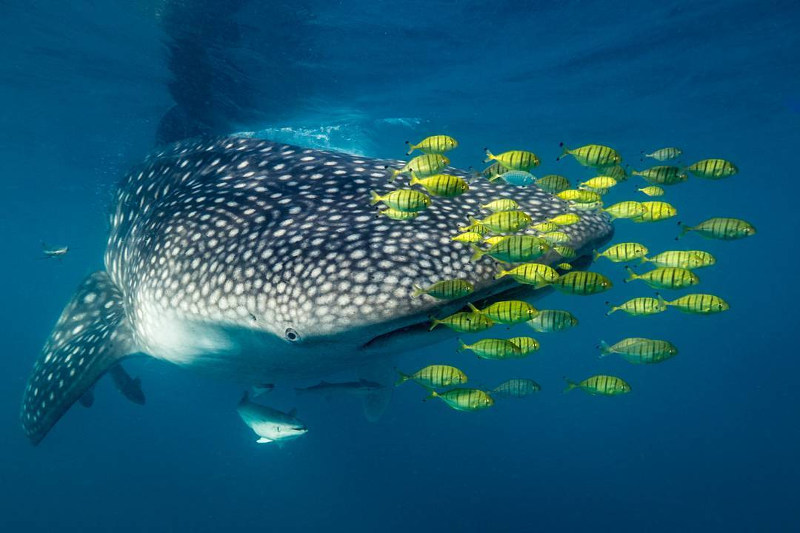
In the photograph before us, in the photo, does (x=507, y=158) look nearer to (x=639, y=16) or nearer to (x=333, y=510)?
(x=639, y=16)

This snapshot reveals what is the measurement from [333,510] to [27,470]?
17.6 metres

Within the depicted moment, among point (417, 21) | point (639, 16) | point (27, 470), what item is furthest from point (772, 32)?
point (27, 470)

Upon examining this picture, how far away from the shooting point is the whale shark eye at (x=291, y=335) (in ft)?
10.0

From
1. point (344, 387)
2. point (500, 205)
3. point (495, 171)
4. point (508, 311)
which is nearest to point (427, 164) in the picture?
point (500, 205)

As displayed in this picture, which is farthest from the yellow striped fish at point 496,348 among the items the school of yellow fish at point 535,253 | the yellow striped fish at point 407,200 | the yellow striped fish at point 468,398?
the yellow striped fish at point 407,200

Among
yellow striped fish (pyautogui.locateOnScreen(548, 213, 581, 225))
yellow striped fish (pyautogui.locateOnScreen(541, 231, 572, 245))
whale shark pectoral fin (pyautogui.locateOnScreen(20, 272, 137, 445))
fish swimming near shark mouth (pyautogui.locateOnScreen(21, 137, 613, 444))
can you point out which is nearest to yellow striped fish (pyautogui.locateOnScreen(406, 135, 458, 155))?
fish swimming near shark mouth (pyautogui.locateOnScreen(21, 137, 613, 444))

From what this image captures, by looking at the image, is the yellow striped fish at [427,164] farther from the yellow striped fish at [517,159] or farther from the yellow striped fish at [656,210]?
the yellow striped fish at [656,210]

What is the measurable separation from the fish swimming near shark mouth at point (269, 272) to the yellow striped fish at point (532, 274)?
7 centimetres

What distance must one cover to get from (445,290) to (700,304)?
2.75 metres

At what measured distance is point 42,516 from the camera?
940 inches

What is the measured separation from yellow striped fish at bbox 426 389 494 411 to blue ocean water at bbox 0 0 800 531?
116 inches

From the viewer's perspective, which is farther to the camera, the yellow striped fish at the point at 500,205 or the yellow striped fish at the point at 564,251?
the yellow striped fish at the point at 500,205

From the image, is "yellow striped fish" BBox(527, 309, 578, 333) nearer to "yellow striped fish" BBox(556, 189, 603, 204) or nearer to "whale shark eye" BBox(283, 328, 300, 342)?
"yellow striped fish" BBox(556, 189, 603, 204)

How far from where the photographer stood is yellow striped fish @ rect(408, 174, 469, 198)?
3438mm
